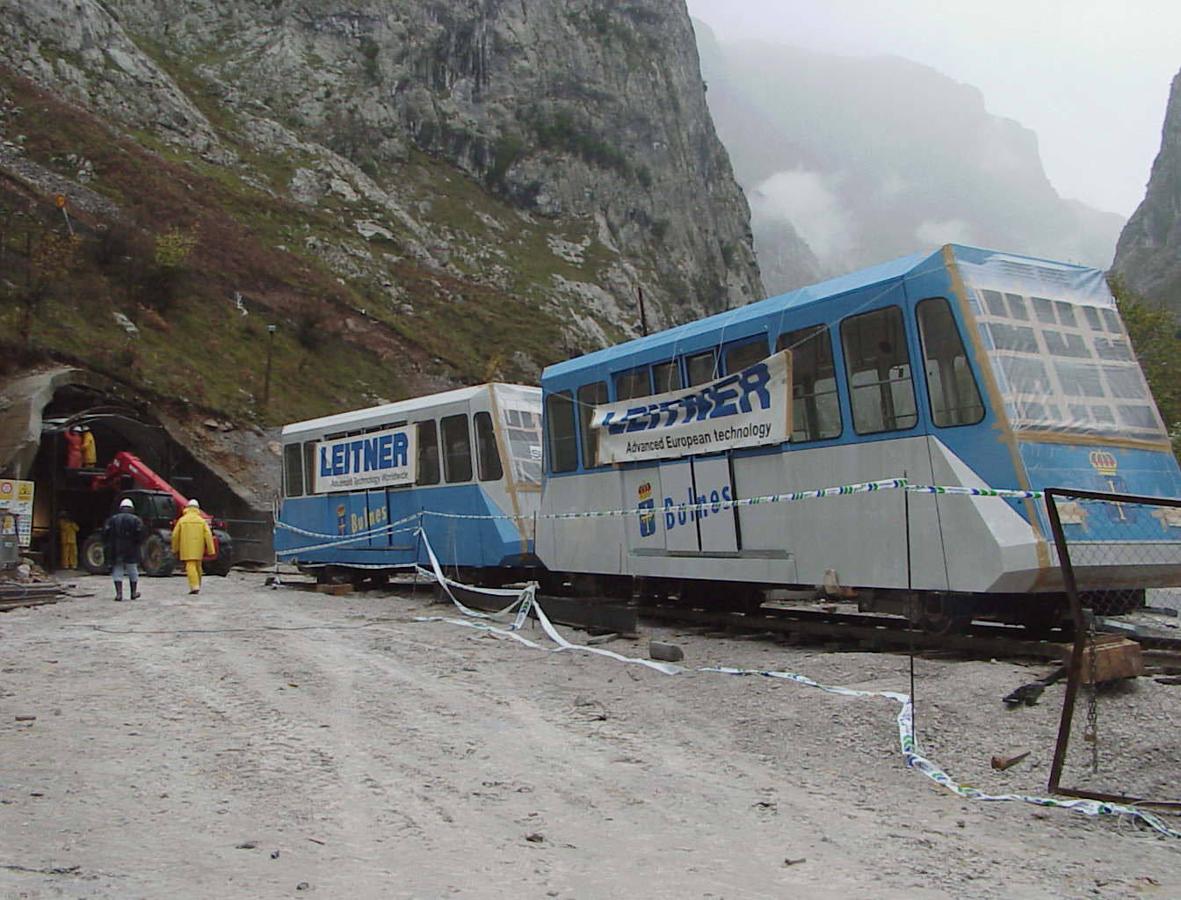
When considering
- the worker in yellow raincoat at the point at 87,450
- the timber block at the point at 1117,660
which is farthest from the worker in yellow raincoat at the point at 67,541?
the timber block at the point at 1117,660

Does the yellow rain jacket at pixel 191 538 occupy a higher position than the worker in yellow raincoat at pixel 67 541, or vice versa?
the worker in yellow raincoat at pixel 67 541

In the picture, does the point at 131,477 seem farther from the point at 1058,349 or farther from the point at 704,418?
the point at 1058,349

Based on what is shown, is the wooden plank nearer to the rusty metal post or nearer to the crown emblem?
the crown emblem

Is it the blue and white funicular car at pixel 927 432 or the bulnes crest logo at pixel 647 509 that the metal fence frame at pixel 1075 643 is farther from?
the bulnes crest logo at pixel 647 509

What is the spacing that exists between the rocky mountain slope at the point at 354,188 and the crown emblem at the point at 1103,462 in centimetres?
2700

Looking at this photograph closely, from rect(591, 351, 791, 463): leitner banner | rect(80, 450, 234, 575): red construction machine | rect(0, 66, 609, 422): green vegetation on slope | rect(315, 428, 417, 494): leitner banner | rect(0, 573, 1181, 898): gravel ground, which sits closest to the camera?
rect(0, 573, 1181, 898): gravel ground

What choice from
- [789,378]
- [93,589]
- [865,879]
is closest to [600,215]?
[93,589]

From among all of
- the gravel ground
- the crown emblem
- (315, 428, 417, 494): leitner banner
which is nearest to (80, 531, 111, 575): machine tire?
(315, 428, 417, 494): leitner banner

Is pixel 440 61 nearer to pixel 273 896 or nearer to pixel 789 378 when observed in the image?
pixel 789 378

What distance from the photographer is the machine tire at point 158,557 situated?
23.5m

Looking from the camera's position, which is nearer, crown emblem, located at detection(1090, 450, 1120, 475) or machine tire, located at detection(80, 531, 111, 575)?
crown emblem, located at detection(1090, 450, 1120, 475)

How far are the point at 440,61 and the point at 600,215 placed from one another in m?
20.5

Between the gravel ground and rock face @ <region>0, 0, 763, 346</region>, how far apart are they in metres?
51.8

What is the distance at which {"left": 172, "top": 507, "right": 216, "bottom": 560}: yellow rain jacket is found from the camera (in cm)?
1750
